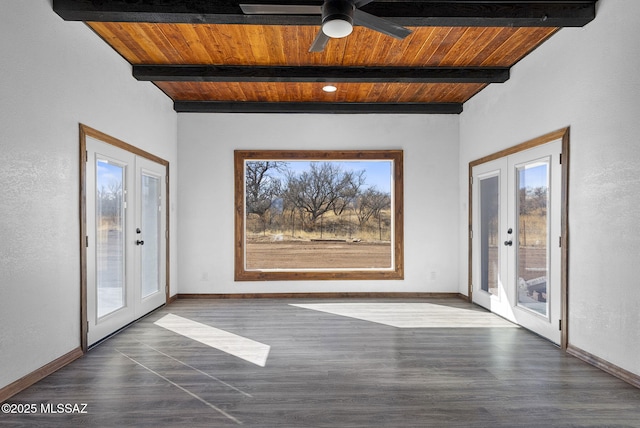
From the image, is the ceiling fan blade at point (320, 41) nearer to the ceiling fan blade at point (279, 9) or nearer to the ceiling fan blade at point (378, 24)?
the ceiling fan blade at point (279, 9)

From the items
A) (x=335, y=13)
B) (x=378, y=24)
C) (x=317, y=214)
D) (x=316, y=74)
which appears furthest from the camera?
(x=317, y=214)

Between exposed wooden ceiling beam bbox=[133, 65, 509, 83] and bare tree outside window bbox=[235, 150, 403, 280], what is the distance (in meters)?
1.87

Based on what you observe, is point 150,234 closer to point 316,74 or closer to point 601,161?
point 316,74

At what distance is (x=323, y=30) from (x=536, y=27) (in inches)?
81.3

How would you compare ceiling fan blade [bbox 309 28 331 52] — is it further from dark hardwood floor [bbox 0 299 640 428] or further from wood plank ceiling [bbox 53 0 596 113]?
dark hardwood floor [bbox 0 299 640 428]

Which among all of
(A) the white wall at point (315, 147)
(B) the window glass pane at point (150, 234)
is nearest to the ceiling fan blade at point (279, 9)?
(B) the window glass pane at point (150, 234)

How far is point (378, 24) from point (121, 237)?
3312 mm

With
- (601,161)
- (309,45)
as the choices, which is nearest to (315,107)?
(309,45)

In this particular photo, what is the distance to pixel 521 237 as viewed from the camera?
4.20 metres

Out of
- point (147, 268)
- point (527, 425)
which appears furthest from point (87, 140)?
point (527, 425)

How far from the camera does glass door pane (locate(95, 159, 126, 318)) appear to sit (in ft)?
12.1

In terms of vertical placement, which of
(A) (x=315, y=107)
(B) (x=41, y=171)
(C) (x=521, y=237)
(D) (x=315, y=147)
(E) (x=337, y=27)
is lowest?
(C) (x=521, y=237)

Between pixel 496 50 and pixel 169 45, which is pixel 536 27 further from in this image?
pixel 169 45

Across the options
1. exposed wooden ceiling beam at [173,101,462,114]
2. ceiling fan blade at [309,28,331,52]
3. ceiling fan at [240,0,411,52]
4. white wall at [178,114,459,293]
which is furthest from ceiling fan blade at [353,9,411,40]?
white wall at [178,114,459,293]
